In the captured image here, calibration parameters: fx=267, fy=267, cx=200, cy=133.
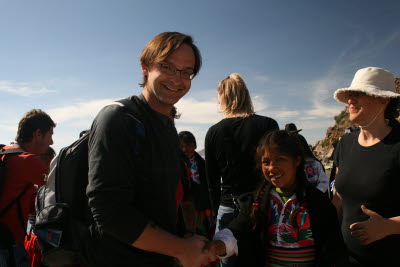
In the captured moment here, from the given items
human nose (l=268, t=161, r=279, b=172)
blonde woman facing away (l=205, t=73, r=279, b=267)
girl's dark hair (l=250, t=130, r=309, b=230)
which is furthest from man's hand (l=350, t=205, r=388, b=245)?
blonde woman facing away (l=205, t=73, r=279, b=267)

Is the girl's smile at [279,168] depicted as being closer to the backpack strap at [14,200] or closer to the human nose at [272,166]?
the human nose at [272,166]

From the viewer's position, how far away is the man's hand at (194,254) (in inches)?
45.7

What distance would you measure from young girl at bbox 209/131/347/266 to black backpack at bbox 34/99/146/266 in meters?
0.86

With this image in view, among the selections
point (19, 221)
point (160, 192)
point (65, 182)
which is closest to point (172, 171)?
point (160, 192)

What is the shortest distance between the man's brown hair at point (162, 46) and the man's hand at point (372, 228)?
5.60ft

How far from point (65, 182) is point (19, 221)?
6.53 feet

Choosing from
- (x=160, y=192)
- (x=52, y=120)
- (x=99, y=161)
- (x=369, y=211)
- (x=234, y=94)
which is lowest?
(x=369, y=211)

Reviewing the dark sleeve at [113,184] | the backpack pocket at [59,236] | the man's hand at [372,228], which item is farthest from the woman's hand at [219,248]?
the man's hand at [372,228]

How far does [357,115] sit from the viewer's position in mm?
2246

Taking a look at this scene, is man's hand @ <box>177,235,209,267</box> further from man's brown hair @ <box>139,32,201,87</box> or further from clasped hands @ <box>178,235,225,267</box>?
man's brown hair @ <box>139,32,201,87</box>

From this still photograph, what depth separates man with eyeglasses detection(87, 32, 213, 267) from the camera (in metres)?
1.09

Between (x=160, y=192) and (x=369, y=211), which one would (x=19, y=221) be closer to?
(x=160, y=192)

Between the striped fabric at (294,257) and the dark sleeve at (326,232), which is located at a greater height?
the dark sleeve at (326,232)

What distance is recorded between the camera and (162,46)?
1464 millimetres
